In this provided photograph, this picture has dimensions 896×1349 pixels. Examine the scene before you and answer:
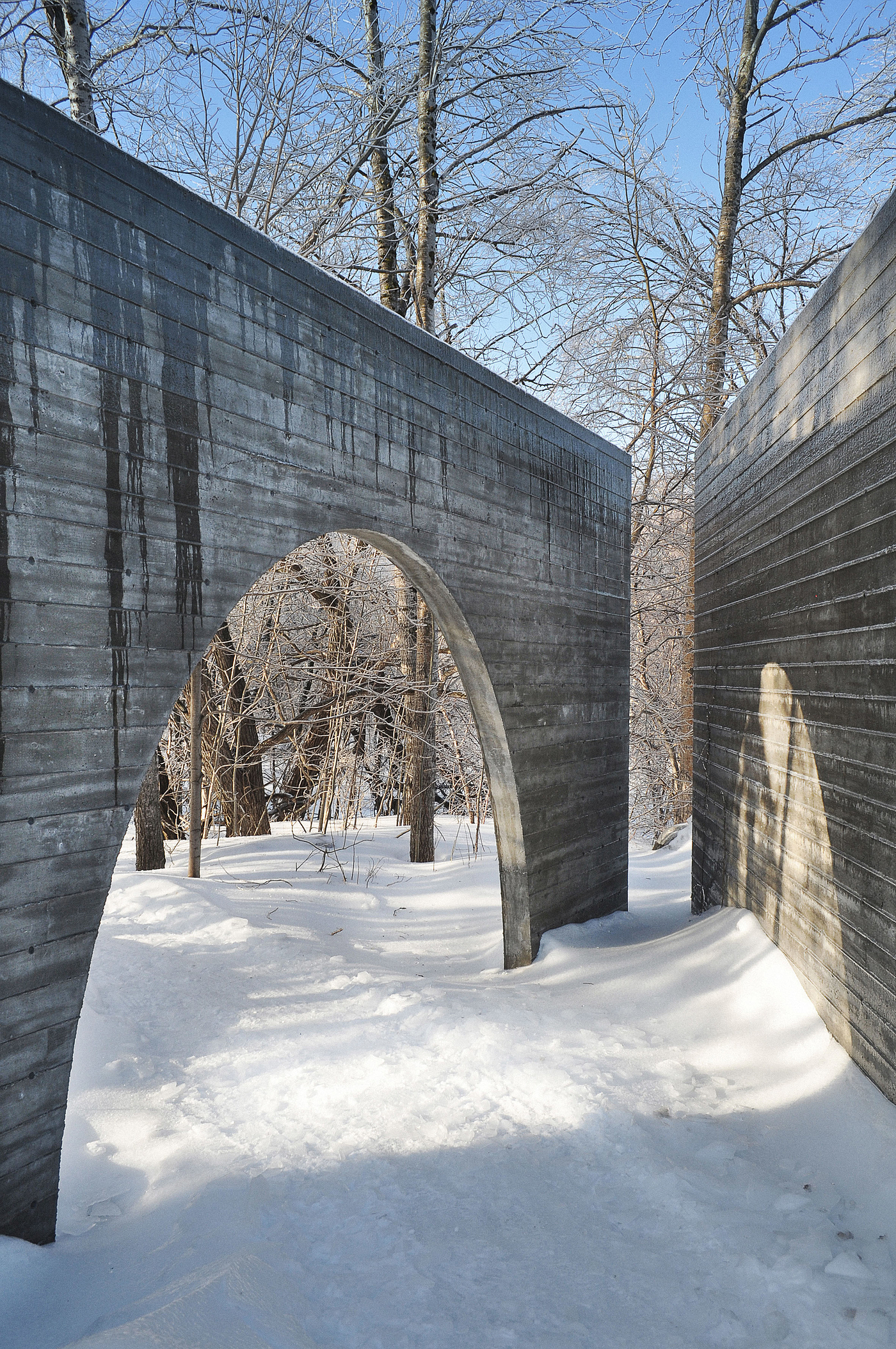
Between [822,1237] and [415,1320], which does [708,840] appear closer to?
[822,1237]

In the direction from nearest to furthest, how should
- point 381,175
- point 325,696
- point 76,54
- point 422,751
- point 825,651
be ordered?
point 825,651 → point 76,54 → point 422,751 → point 381,175 → point 325,696

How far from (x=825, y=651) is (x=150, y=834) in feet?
21.8

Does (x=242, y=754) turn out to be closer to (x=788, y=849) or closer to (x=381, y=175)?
(x=381, y=175)

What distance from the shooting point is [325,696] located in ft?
32.1

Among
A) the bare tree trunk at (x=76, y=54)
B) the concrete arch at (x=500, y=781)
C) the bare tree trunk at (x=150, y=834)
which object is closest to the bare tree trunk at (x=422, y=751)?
the bare tree trunk at (x=150, y=834)

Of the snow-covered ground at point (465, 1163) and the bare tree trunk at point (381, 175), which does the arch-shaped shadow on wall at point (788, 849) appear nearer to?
the snow-covered ground at point (465, 1163)

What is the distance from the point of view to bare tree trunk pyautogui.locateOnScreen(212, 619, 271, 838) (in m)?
9.02

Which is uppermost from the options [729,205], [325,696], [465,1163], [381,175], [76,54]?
[729,205]

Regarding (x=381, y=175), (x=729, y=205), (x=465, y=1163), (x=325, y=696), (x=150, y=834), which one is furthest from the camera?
(x=729, y=205)

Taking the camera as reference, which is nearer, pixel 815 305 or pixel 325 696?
pixel 815 305

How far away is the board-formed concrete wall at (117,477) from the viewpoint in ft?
8.21

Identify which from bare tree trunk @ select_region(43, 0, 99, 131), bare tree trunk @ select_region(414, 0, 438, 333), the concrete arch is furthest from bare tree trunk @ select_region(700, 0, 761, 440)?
bare tree trunk @ select_region(43, 0, 99, 131)

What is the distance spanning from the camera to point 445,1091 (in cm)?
343

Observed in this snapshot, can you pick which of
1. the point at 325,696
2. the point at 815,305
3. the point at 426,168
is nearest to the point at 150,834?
the point at 325,696
